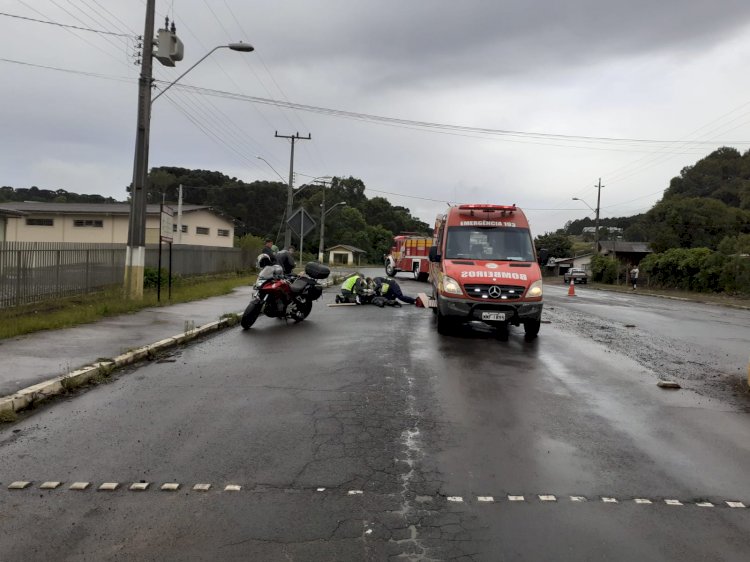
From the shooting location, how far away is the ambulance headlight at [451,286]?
1093cm

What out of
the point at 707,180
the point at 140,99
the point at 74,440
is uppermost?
the point at 707,180

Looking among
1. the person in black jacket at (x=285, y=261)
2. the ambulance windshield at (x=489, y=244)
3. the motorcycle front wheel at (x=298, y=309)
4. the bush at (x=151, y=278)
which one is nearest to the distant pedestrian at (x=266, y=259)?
the person in black jacket at (x=285, y=261)

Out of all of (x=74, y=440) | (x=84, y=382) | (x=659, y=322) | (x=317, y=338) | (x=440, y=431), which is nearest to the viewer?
(x=74, y=440)

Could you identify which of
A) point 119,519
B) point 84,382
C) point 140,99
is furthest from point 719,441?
point 140,99

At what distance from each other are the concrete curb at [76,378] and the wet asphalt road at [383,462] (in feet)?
0.69

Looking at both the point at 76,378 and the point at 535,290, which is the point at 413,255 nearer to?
the point at 535,290

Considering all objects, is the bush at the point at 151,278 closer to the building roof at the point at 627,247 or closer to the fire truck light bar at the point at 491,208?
the fire truck light bar at the point at 491,208

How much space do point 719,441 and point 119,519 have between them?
501 cm

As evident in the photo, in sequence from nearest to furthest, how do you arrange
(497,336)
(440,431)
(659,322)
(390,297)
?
(440,431)
(497,336)
(659,322)
(390,297)

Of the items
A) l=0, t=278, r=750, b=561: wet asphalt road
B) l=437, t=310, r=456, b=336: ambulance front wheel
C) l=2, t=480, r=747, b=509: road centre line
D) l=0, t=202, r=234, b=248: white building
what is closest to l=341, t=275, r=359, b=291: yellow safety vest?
l=437, t=310, r=456, b=336: ambulance front wheel

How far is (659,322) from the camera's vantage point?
50.9 ft

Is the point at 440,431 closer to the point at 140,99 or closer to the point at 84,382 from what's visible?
the point at 84,382

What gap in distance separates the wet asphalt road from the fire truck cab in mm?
2322

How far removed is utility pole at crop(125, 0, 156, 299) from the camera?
51.4 feet
